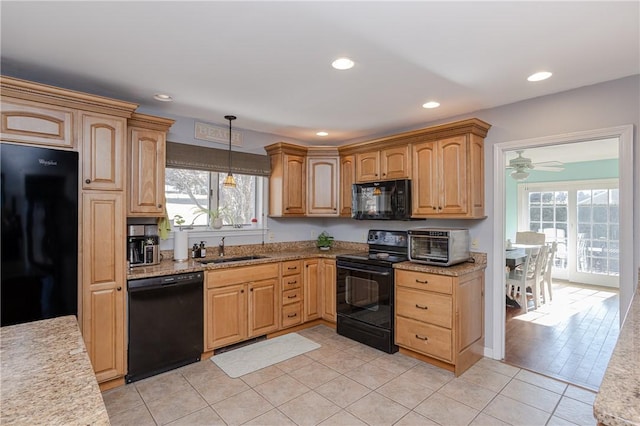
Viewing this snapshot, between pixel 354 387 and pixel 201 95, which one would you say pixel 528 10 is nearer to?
pixel 201 95

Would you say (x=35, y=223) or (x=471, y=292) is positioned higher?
(x=35, y=223)

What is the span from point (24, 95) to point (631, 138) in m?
4.43

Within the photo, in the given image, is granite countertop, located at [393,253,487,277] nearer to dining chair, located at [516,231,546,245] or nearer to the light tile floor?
the light tile floor

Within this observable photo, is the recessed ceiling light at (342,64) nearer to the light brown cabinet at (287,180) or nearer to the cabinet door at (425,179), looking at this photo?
the cabinet door at (425,179)

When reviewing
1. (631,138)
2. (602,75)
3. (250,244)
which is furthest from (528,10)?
(250,244)

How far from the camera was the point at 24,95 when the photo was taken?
7.41 ft

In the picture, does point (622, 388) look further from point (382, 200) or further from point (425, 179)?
point (382, 200)

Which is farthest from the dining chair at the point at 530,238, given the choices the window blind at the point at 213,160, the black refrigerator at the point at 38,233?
the black refrigerator at the point at 38,233

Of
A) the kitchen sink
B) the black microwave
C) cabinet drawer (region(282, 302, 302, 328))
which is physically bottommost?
cabinet drawer (region(282, 302, 302, 328))

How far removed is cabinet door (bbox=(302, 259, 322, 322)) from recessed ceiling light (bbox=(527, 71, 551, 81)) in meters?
2.81

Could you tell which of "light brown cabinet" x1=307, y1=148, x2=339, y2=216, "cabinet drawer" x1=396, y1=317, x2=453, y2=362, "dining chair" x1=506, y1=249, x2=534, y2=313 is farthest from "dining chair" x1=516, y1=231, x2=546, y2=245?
"cabinet drawer" x1=396, y1=317, x2=453, y2=362

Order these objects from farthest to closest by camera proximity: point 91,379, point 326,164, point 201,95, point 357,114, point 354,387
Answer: point 326,164
point 357,114
point 201,95
point 354,387
point 91,379

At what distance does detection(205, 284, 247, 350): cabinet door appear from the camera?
3207mm

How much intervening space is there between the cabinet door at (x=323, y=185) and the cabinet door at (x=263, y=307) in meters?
1.20
